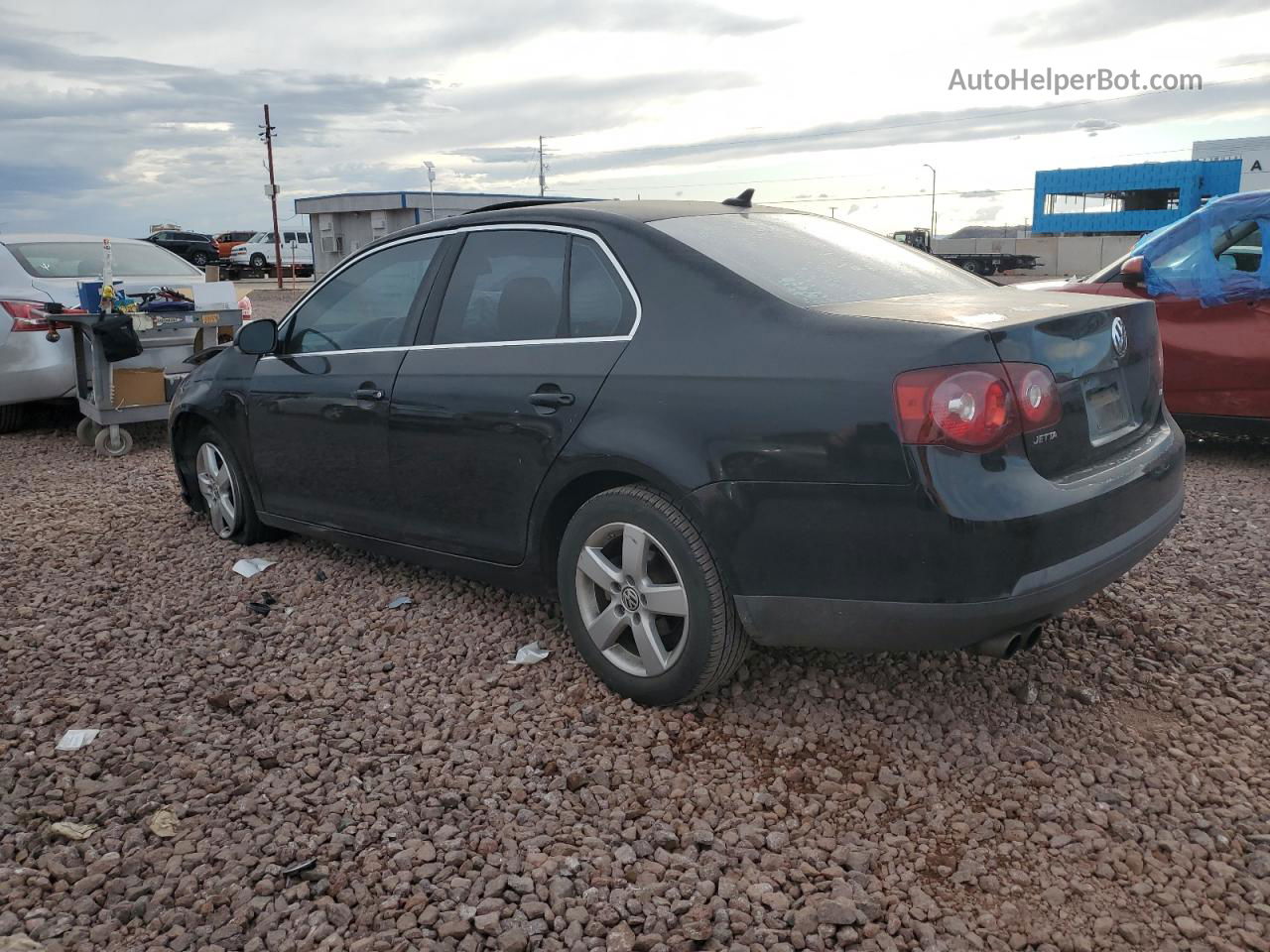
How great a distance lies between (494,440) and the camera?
389 centimetres

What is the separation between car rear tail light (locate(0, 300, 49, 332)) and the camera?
8.48 m

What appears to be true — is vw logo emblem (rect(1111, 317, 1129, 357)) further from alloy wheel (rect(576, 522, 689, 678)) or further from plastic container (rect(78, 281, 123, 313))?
plastic container (rect(78, 281, 123, 313))

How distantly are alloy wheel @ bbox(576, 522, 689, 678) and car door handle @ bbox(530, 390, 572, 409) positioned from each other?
0.45m

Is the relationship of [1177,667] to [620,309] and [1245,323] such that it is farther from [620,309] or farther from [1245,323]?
[1245,323]

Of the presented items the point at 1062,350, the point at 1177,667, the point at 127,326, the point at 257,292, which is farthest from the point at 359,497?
the point at 257,292

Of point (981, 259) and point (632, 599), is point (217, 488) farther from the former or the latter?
point (981, 259)

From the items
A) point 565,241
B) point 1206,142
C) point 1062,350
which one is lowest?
point 1062,350

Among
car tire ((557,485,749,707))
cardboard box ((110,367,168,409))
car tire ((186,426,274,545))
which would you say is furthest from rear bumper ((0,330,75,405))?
car tire ((557,485,749,707))

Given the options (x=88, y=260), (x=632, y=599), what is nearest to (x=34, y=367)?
(x=88, y=260)

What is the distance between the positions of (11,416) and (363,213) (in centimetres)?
4270

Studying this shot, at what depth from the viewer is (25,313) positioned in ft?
27.9

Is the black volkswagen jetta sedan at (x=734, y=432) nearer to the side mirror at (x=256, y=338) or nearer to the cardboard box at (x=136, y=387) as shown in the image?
the side mirror at (x=256, y=338)

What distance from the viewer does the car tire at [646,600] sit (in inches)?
130

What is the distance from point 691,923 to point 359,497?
2.66m
